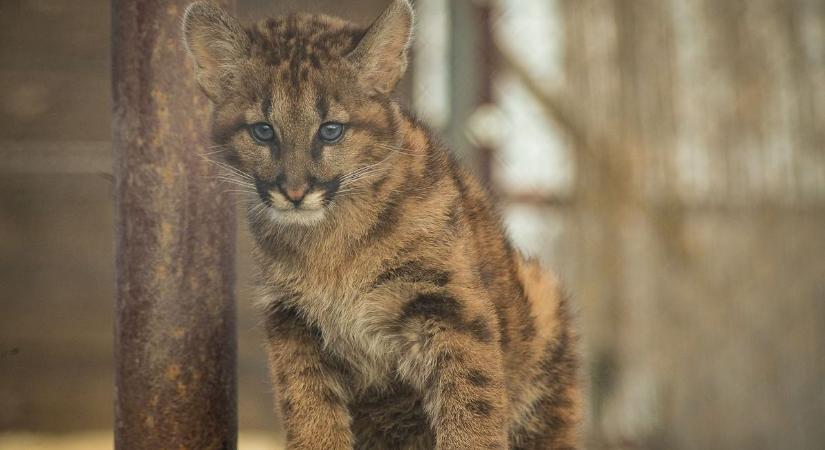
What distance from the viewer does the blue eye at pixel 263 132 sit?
263cm

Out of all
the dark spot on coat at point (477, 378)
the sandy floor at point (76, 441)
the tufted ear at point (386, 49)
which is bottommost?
the sandy floor at point (76, 441)

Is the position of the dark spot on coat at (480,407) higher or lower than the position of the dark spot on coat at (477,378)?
lower

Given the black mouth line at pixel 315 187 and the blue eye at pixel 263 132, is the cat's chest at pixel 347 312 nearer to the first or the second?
the black mouth line at pixel 315 187

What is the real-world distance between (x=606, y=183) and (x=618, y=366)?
96 centimetres

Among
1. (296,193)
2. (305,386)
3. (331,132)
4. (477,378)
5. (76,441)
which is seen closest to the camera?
(296,193)

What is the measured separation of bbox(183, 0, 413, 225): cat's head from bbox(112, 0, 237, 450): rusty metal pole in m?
0.23

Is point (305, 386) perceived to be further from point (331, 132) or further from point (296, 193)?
point (331, 132)

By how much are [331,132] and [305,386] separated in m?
0.74

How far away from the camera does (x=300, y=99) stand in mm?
2600

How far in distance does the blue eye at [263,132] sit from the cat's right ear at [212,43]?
0.20 m

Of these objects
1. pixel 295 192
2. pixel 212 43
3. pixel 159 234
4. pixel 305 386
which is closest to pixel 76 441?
pixel 159 234

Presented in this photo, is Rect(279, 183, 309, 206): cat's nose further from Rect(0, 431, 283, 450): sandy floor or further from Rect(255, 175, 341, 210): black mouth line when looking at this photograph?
Rect(0, 431, 283, 450): sandy floor

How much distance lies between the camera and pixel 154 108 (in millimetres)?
2951

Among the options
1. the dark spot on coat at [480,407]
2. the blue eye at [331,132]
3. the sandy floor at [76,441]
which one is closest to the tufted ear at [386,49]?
the blue eye at [331,132]
